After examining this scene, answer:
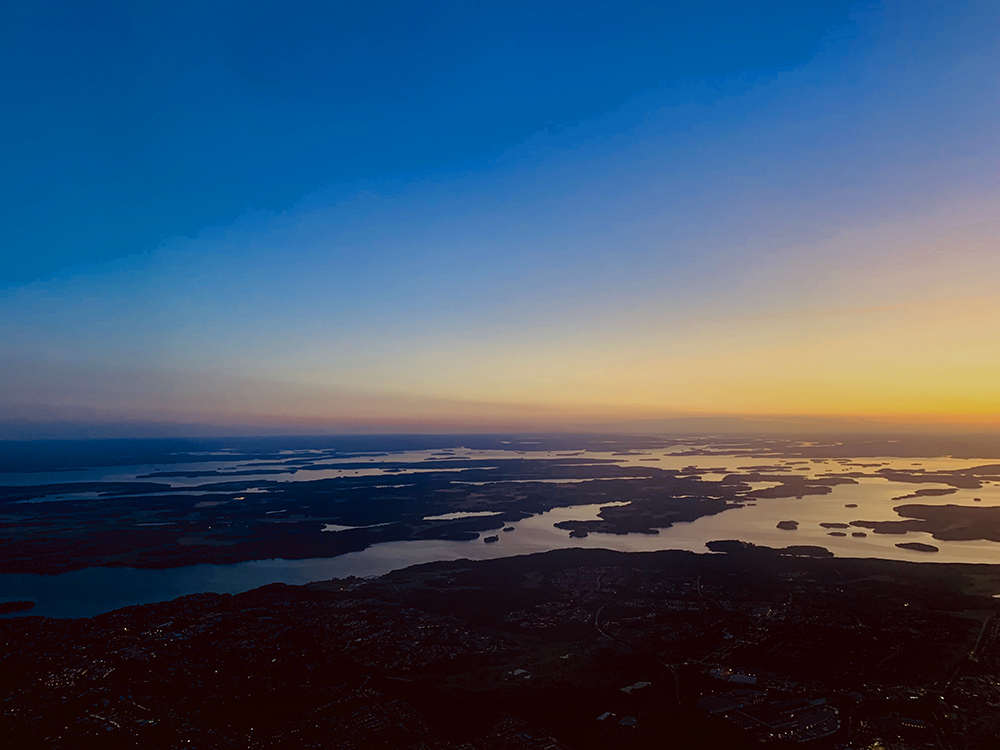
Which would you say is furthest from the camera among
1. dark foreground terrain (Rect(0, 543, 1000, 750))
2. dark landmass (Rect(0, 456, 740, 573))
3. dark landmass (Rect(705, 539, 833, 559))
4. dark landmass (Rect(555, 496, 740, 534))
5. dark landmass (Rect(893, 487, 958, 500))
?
dark landmass (Rect(893, 487, 958, 500))

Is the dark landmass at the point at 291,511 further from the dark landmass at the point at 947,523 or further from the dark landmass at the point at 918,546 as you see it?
the dark landmass at the point at 918,546

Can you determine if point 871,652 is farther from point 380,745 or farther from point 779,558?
point 380,745

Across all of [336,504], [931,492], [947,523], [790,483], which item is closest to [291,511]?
[336,504]

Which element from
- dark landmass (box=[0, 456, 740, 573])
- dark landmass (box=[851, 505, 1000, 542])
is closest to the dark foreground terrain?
dark landmass (box=[0, 456, 740, 573])

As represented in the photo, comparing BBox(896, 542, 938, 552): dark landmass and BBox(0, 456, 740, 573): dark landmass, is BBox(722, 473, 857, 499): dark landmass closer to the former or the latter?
BBox(0, 456, 740, 573): dark landmass

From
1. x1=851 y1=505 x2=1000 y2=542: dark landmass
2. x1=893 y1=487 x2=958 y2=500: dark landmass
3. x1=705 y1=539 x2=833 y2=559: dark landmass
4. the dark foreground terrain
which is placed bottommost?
x1=893 y1=487 x2=958 y2=500: dark landmass

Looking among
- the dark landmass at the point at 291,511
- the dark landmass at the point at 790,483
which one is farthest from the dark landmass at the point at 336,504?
the dark landmass at the point at 790,483

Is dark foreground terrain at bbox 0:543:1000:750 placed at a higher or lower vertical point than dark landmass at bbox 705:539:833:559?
higher

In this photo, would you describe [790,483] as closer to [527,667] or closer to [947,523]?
[947,523]
